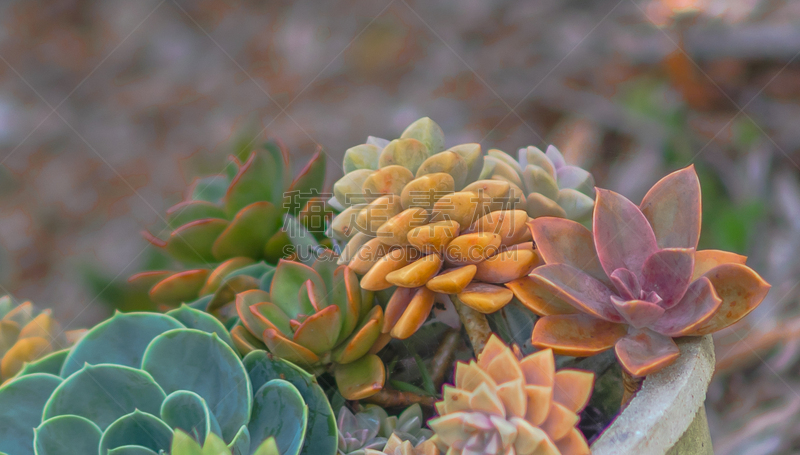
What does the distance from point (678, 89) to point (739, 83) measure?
134 millimetres

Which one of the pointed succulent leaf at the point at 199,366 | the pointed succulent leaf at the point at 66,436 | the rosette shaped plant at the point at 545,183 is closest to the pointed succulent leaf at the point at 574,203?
the rosette shaped plant at the point at 545,183

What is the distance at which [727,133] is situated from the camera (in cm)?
135

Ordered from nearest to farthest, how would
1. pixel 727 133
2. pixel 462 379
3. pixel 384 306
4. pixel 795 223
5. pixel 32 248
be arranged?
pixel 462 379
pixel 384 306
pixel 795 223
pixel 727 133
pixel 32 248

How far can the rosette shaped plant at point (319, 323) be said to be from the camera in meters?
0.46

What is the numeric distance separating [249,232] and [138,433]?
9.1 inches

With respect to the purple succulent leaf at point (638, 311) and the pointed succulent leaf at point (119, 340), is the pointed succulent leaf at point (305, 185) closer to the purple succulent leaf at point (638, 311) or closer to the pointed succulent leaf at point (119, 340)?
the pointed succulent leaf at point (119, 340)

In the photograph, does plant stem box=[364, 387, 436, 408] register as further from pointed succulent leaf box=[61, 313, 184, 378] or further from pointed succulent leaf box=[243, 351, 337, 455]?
pointed succulent leaf box=[61, 313, 184, 378]

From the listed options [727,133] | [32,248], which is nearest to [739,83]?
[727,133]

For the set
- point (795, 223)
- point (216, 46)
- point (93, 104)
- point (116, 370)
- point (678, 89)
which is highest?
point (216, 46)

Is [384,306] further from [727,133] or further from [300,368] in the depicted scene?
[727,133]

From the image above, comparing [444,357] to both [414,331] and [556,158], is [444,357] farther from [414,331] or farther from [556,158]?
[556,158]

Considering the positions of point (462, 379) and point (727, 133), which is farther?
point (727, 133)

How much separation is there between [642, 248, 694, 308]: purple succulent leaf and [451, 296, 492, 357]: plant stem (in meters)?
0.14

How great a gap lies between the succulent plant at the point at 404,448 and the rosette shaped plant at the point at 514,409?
2 cm
